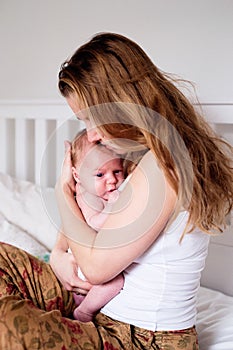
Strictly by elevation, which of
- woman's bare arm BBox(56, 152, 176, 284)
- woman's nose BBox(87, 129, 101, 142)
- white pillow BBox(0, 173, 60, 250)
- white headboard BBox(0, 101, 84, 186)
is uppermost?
woman's nose BBox(87, 129, 101, 142)

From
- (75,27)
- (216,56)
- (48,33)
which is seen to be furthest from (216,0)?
(48,33)

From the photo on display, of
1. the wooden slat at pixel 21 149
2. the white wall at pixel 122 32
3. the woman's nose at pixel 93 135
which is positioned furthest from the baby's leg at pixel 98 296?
the wooden slat at pixel 21 149

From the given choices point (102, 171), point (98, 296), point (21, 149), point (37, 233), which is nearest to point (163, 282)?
point (98, 296)

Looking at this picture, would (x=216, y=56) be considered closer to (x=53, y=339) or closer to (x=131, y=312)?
(x=131, y=312)

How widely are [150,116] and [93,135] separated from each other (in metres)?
0.11

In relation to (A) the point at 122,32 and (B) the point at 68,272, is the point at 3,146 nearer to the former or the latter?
(A) the point at 122,32

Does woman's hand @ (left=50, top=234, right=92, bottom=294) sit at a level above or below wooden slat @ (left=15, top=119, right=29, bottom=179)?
above

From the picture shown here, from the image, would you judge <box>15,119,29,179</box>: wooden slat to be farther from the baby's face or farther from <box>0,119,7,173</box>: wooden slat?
the baby's face

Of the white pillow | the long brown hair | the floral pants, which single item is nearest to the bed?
the white pillow

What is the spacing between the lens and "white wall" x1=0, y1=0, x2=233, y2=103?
1.45 meters

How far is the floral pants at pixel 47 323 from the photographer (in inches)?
30.4

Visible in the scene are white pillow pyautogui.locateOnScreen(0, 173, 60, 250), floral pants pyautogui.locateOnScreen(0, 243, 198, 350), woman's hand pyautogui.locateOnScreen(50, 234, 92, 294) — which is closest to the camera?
floral pants pyautogui.locateOnScreen(0, 243, 198, 350)

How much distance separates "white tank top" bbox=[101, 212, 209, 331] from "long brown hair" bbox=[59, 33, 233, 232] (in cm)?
4

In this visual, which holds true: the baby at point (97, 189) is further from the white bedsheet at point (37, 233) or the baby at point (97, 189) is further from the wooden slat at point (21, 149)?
the wooden slat at point (21, 149)
